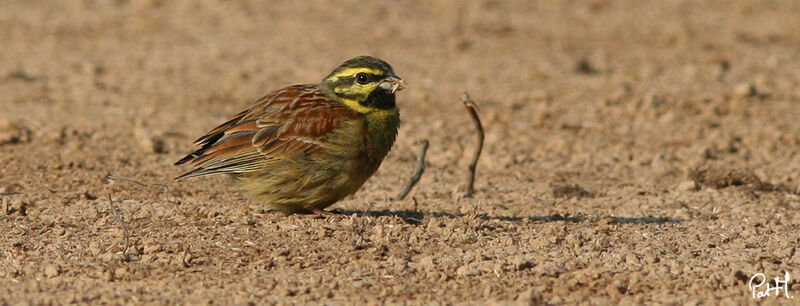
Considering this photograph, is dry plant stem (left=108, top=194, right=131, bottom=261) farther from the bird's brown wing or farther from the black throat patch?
the black throat patch

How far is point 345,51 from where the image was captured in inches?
582

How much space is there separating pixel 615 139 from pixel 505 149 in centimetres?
120

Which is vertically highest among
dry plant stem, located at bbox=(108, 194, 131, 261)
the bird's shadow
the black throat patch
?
the black throat patch

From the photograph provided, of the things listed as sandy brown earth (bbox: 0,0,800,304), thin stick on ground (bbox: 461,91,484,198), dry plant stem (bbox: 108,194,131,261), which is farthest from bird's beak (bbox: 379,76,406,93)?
dry plant stem (bbox: 108,194,131,261)

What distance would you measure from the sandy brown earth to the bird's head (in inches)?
31.8

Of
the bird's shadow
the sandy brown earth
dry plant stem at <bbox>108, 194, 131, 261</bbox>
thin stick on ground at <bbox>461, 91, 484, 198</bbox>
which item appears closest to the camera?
the sandy brown earth

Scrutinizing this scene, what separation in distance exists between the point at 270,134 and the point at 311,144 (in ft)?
1.06

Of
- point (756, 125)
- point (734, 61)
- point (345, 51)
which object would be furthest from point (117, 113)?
point (734, 61)

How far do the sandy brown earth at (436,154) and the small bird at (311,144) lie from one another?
255mm

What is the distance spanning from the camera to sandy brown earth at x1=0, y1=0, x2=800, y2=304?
718cm

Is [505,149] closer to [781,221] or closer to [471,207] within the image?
[471,207]
